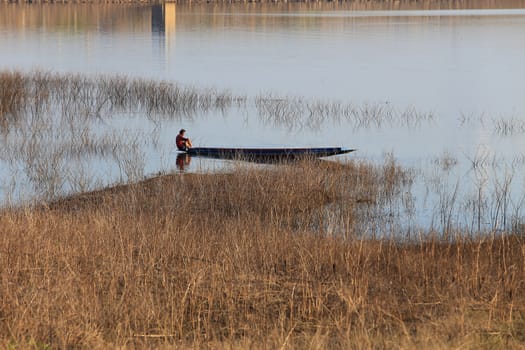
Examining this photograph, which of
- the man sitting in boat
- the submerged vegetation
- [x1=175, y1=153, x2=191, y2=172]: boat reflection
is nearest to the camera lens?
the submerged vegetation

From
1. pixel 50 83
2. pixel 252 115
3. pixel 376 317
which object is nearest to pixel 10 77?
pixel 50 83

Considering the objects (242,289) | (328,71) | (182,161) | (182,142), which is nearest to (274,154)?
(182,161)

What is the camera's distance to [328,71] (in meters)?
38.6

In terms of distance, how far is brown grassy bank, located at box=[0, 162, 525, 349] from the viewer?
712 cm

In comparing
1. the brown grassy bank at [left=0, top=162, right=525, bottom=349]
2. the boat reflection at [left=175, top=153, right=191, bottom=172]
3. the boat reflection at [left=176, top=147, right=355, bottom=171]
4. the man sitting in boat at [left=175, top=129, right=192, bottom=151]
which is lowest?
the brown grassy bank at [left=0, top=162, right=525, bottom=349]

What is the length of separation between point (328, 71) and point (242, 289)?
102 ft

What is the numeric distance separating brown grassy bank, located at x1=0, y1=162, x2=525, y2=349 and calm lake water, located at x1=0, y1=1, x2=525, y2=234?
482 cm

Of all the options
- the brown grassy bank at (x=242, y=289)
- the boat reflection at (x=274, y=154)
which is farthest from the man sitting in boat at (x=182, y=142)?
the brown grassy bank at (x=242, y=289)

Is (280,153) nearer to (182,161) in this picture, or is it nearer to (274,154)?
(274,154)

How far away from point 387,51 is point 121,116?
2618 centimetres

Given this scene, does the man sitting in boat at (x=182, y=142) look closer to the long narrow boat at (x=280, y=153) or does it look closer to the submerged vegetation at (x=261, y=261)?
the long narrow boat at (x=280, y=153)

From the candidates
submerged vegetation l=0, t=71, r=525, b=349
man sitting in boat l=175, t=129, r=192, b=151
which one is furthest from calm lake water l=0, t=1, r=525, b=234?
submerged vegetation l=0, t=71, r=525, b=349

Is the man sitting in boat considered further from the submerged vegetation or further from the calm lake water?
the submerged vegetation

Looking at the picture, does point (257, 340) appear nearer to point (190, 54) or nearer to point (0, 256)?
point (0, 256)
